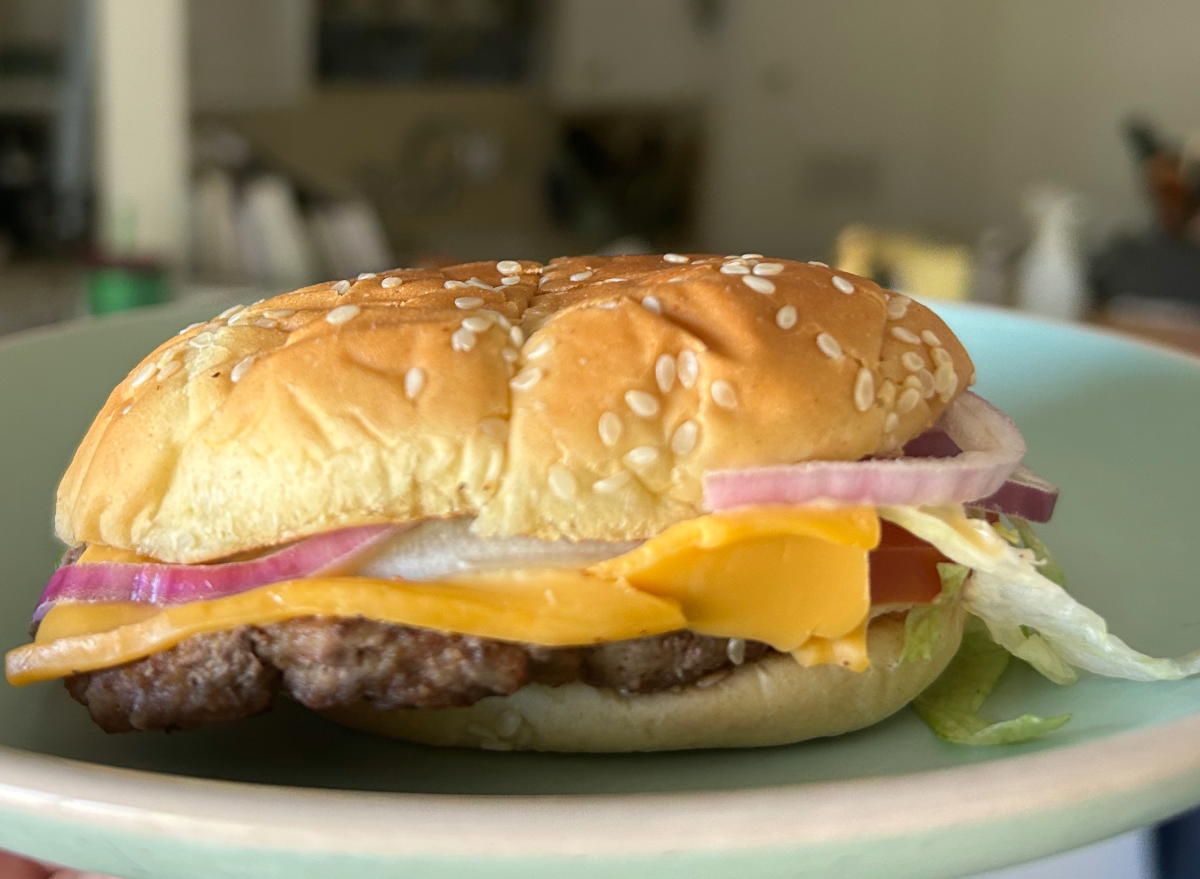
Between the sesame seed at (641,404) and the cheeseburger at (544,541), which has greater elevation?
the sesame seed at (641,404)

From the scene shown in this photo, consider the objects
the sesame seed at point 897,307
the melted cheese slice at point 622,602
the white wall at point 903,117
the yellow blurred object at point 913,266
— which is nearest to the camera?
the melted cheese slice at point 622,602

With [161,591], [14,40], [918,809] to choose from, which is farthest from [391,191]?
[918,809]

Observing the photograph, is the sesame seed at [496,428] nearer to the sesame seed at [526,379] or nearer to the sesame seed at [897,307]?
the sesame seed at [526,379]

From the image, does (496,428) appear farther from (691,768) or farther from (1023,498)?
(1023,498)

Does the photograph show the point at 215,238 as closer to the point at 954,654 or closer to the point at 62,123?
the point at 62,123

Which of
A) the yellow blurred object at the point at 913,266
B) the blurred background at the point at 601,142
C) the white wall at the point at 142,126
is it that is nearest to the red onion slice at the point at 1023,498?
the yellow blurred object at the point at 913,266
